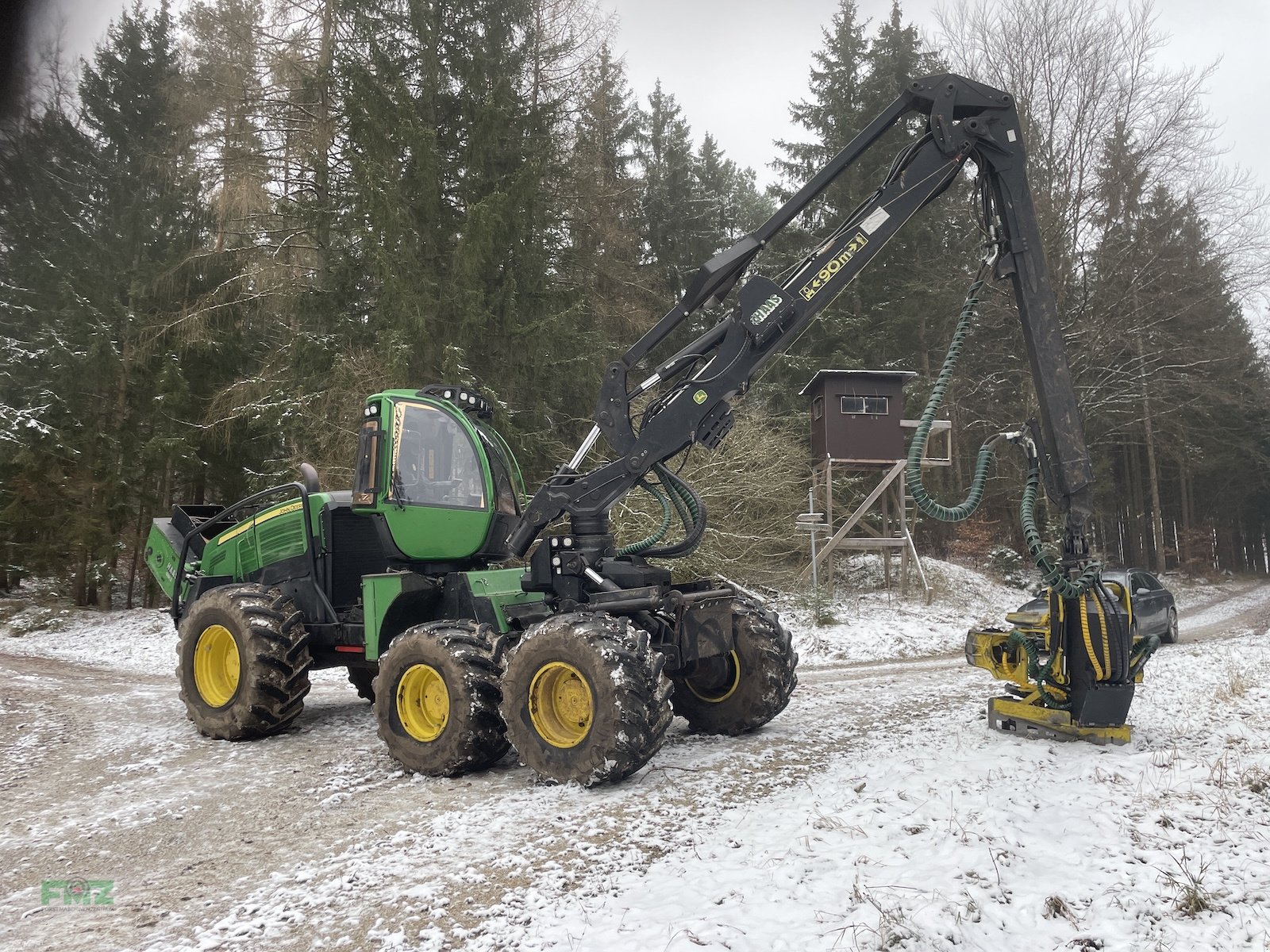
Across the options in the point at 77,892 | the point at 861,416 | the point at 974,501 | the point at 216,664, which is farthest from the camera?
the point at 861,416

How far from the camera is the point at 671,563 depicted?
15648mm

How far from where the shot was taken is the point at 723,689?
23.3ft

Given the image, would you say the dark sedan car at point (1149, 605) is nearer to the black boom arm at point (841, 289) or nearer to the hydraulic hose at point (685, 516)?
the black boom arm at point (841, 289)

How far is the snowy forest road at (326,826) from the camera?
3.76m

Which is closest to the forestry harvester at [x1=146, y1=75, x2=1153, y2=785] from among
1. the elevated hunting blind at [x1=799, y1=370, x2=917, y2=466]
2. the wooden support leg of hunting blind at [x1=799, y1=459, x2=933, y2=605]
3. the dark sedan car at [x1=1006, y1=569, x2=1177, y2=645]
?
the dark sedan car at [x1=1006, y1=569, x2=1177, y2=645]

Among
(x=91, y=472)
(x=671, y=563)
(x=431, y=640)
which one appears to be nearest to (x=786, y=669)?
(x=431, y=640)

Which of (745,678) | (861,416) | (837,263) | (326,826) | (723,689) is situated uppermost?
(861,416)

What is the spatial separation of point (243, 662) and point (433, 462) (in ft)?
7.45

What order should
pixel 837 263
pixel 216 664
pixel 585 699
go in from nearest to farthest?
pixel 585 699 → pixel 837 263 → pixel 216 664

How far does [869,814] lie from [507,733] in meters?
2.35

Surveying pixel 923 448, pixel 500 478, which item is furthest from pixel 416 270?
pixel 923 448

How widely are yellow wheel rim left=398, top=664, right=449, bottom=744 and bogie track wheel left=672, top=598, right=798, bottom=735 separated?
1.77 meters

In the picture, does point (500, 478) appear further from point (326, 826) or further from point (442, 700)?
point (326, 826)

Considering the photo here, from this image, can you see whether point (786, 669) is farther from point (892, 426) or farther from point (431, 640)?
point (892, 426)
